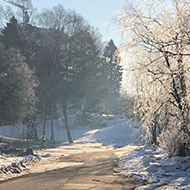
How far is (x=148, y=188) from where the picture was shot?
27.1 feet

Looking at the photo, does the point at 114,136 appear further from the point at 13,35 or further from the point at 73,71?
the point at 13,35

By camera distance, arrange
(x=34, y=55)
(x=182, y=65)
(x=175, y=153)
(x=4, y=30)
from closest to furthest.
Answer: (x=182, y=65)
(x=175, y=153)
(x=4, y=30)
(x=34, y=55)

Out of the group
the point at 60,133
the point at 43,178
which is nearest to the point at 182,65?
the point at 43,178

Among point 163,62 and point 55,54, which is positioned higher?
point 55,54

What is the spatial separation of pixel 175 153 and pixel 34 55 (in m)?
34.1

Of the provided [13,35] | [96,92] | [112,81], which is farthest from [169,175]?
[112,81]

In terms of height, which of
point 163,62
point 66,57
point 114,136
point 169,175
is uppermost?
point 66,57

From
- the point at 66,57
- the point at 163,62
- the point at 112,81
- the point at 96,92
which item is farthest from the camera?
the point at 112,81

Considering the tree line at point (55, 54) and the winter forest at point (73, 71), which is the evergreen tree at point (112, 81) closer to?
the winter forest at point (73, 71)

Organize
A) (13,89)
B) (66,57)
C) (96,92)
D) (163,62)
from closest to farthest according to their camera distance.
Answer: (163,62) → (13,89) → (66,57) → (96,92)

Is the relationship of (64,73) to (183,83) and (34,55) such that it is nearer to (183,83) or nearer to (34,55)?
(34,55)

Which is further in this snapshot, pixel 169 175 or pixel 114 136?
pixel 114 136

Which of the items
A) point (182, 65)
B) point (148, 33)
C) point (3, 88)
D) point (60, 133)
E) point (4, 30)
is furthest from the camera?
point (60, 133)

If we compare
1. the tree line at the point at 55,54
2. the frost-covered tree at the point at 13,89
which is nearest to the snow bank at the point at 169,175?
the frost-covered tree at the point at 13,89
